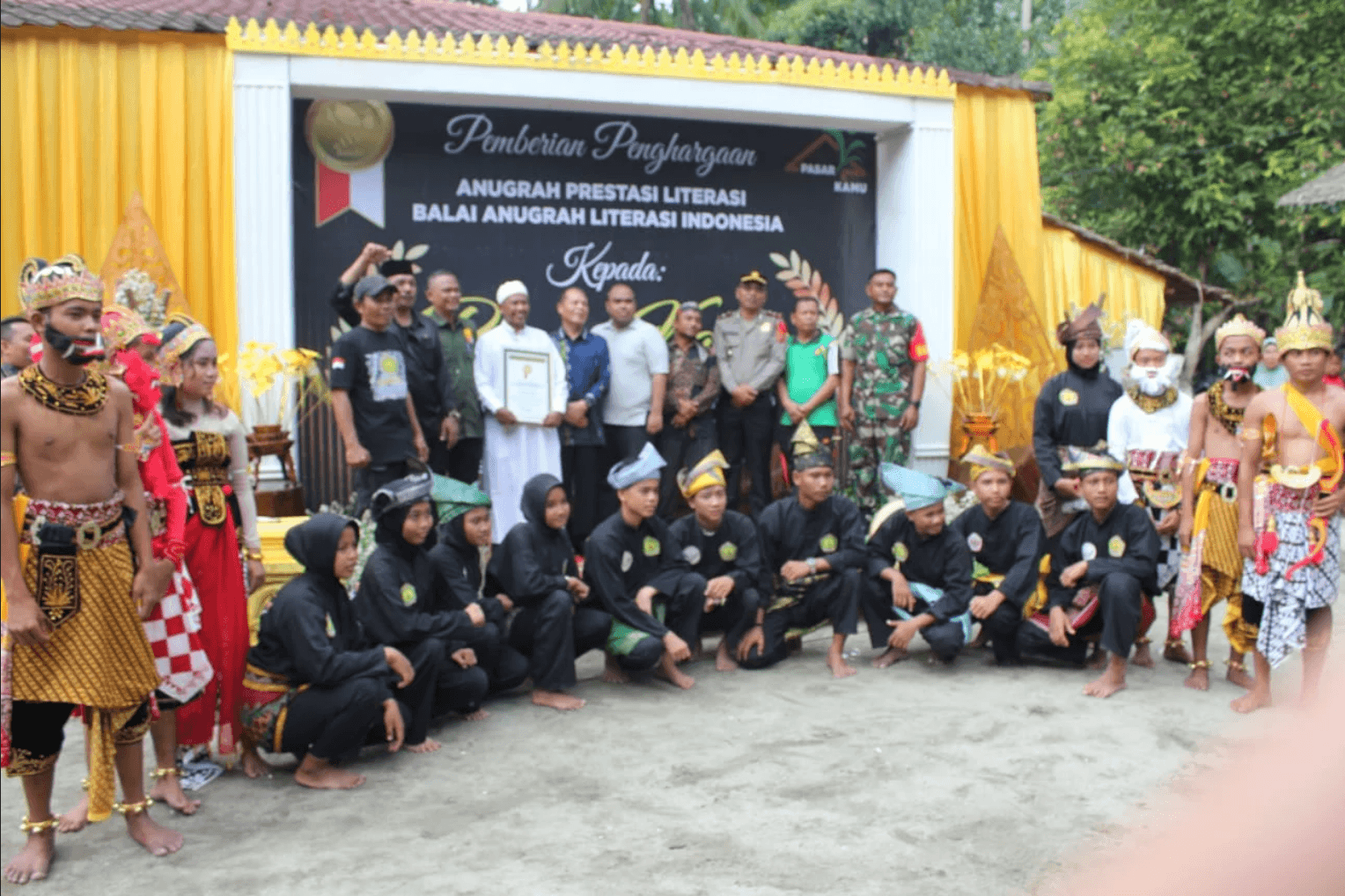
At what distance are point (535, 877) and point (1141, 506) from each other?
3919 mm

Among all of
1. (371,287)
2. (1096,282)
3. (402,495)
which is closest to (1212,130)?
(1096,282)

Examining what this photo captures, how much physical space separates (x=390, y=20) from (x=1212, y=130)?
973 centimetres

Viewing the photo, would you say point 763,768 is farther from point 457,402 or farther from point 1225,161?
point 1225,161

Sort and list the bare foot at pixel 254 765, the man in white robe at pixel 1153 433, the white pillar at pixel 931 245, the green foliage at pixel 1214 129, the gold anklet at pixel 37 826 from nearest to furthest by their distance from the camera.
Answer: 1. the gold anklet at pixel 37 826
2. the bare foot at pixel 254 765
3. the man in white robe at pixel 1153 433
4. the white pillar at pixel 931 245
5. the green foliage at pixel 1214 129

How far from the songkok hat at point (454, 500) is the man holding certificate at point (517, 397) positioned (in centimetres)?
200

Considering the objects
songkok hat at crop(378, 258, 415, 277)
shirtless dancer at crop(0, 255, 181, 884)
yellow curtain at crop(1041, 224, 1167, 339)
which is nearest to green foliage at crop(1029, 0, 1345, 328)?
yellow curtain at crop(1041, 224, 1167, 339)

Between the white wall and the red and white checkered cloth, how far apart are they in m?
4.01

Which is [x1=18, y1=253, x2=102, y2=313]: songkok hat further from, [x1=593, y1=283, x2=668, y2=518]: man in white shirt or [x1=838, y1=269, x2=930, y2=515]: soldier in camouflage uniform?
[x1=838, y1=269, x2=930, y2=515]: soldier in camouflage uniform

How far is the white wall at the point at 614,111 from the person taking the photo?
8508 millimetres

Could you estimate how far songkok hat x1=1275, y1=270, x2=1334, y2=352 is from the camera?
18.6 feet

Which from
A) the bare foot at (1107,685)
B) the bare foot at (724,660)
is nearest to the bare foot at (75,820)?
the bare foot at (724,660)

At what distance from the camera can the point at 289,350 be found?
8.45 metres

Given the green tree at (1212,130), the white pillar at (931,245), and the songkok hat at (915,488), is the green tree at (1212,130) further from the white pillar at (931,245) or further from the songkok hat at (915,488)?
the songkok hat at (915,488)

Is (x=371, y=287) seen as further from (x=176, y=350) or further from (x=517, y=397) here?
(x=176, y=350)
